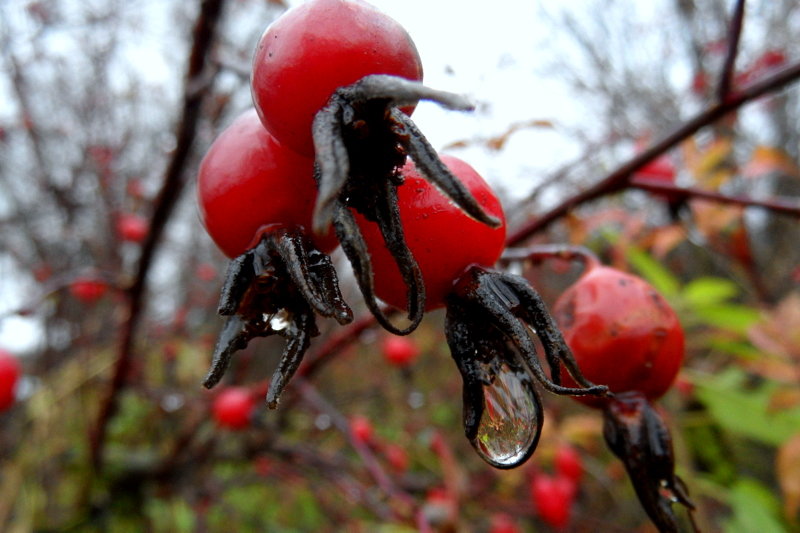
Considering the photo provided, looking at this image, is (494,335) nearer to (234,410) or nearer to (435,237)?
(435,237)

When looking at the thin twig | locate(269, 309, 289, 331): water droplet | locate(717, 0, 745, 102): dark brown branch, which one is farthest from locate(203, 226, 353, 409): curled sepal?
the thin twig

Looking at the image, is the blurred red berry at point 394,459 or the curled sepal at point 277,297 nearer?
the curled sepal at point 277,297

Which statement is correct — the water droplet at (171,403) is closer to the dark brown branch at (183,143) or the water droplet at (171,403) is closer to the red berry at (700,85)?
the dark brown branch at (183,143)

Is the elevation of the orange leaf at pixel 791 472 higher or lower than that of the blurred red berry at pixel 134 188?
higher

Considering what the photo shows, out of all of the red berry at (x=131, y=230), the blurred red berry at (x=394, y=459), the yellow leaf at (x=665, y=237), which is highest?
the yellow leaf at (x=665, y=237)

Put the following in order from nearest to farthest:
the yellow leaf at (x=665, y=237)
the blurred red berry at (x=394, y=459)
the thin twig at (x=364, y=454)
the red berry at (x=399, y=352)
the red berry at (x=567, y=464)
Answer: the thin twig at (x=364, y=454) → the yellow leaf at (x=665, y=237) → the red berry at (x=567, y=464) → the blurred red berry at (x=394, y=459) → the red berry at (x=399, y=352)

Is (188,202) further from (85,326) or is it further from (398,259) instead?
(398,259)

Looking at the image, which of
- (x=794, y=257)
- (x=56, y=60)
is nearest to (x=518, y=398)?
(x=56, y=60)

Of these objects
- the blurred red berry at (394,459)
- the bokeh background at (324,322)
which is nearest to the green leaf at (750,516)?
the bokeh background at (324,322)
